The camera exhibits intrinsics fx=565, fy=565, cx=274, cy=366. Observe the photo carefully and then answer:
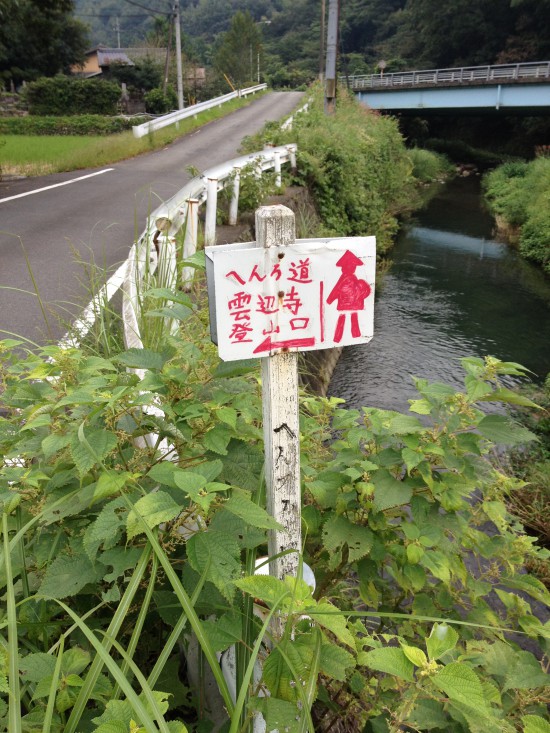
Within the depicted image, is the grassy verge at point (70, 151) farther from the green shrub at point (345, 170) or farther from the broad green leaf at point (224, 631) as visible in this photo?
the broad green leaf at point (224, 631)

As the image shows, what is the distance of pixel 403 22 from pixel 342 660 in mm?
61468

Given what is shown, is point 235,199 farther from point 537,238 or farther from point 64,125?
point 64,125

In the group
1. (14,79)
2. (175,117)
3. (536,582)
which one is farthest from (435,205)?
(14,79)

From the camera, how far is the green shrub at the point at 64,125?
2341 cm

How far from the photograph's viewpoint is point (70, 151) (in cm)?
1393

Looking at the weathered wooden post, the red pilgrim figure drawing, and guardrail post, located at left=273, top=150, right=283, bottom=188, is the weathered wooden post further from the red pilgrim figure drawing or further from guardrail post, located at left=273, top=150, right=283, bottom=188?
guardrail post, located at left=273, top=150, right=283, bottom=188

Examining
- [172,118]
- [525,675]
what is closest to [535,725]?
[525,675]

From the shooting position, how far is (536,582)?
1.92 metres

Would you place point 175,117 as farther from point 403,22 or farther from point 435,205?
point 403,22

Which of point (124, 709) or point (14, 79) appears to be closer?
point (124, 709)

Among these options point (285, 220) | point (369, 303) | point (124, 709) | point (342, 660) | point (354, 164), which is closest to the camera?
point (124, 709)

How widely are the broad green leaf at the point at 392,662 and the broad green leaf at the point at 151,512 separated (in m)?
0.53

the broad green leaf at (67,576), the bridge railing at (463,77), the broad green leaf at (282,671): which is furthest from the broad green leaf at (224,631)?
→ the bridge railing at (463,77)

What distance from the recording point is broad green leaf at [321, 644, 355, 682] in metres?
1.30
